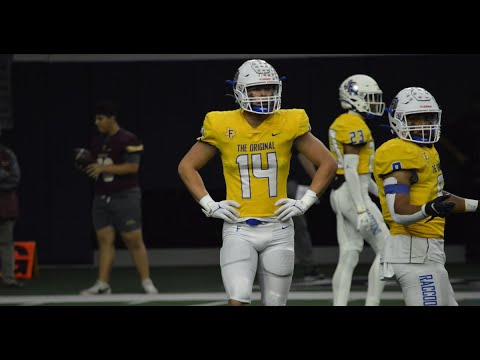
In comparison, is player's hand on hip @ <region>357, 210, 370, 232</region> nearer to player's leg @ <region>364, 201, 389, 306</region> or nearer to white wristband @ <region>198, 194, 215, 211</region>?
player's leg @ <region>364, 201, 389, 306</region>

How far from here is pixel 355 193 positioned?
8.84 meters

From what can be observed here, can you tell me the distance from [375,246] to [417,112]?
2594 millimetres

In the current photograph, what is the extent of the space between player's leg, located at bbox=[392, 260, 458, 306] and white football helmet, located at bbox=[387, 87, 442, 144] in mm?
697

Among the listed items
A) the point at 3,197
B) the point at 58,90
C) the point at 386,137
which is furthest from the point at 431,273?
the point at 58,90

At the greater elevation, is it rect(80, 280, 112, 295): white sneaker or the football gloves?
the football gloves

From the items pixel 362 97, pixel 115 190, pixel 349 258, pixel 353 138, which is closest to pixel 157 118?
pixel 115 190

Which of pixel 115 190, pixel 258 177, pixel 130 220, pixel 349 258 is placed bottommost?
pixel 349 258

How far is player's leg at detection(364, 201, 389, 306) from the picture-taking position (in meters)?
8.77

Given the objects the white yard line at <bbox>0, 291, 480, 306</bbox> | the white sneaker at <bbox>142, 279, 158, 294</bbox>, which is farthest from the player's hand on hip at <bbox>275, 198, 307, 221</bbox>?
the white sneaker at <bbox>142, 279, 158, 294</bbox>

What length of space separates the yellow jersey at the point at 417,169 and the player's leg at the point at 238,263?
81 centimetres

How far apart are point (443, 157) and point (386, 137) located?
32.7 inches

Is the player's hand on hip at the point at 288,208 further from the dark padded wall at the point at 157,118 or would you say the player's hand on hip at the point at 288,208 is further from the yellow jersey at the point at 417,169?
the dark padded wall at the point at 157,118

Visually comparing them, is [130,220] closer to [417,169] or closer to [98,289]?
[98,289]

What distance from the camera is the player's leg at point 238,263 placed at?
633 cm
